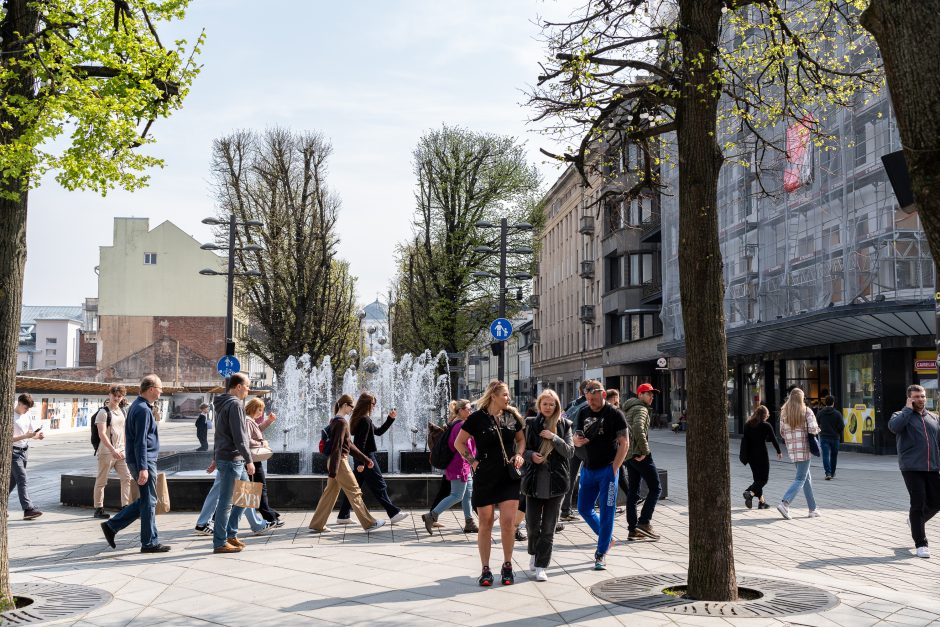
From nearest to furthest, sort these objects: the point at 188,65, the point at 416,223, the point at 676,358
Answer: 1. the point at 188,65
2. the point at 416,223
3. the point at 676,358

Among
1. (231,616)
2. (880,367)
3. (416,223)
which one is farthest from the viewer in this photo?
(416,223)

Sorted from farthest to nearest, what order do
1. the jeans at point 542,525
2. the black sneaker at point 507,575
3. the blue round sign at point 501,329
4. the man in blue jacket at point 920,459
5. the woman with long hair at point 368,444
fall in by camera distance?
the blue round sign at point 501,329 → the woman with long hair at point 368,444 → the man in blue jacket at point 920,459 → the jeans at point 542,525 → the black sneaker at point 507,575

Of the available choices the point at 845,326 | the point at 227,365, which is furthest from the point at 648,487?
the point at 227,365

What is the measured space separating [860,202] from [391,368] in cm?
1747

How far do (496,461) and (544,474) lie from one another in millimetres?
460

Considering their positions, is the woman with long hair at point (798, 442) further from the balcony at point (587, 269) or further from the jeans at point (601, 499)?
the balcony at point (587, 269)

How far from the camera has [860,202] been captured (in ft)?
92.2

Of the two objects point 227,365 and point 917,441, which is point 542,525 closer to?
point 917,441

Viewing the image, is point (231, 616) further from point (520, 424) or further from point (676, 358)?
point (676, 358)

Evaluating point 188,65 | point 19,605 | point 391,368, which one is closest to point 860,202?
point 391,368

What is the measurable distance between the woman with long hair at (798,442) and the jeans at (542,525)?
5.85 meters

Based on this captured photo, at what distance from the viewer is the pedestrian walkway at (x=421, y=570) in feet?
24.1

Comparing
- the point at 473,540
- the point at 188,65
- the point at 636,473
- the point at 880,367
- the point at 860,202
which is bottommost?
the point at 473,540

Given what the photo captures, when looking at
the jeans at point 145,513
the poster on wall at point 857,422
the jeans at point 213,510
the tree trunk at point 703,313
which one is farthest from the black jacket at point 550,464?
the poster on wall at point 857,422
